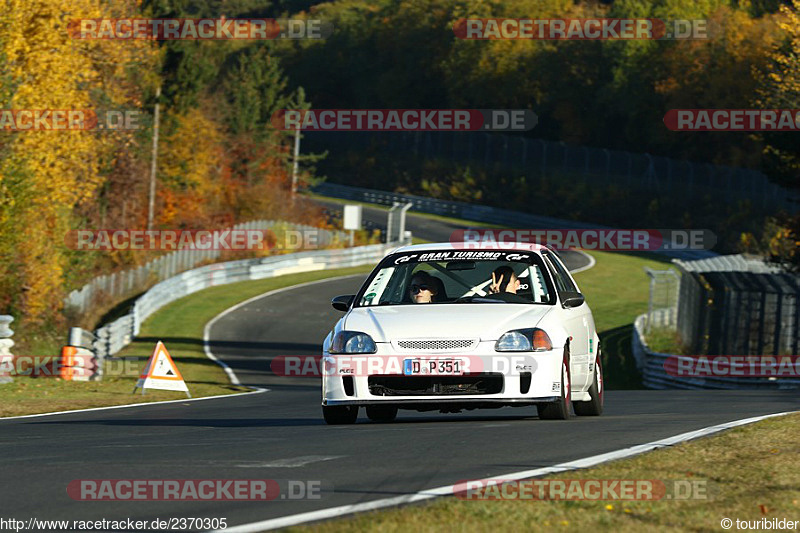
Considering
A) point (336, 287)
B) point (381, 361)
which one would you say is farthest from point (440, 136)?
point (381, 361)

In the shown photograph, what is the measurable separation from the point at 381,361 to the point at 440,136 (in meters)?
99.3

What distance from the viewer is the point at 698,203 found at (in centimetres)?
8262

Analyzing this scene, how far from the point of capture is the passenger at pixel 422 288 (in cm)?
1273

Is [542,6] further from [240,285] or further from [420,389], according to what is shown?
[420,389]

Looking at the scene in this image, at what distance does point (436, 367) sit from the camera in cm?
1166

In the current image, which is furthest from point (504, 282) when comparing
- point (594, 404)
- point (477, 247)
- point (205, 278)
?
point (205, 278)
